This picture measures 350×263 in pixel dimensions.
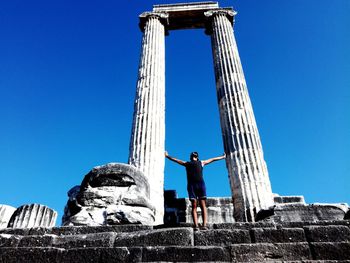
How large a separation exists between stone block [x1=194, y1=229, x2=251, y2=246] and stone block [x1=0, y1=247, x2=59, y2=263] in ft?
6.46

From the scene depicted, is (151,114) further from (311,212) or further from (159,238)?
(159,238)

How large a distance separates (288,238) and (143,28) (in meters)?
16.4

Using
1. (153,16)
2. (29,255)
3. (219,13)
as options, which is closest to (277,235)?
(29,255)

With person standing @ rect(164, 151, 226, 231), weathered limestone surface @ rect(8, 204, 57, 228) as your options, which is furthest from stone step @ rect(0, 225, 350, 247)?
weathered limestone surface @ rect(8, 204, 57, 228)

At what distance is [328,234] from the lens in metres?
3.83

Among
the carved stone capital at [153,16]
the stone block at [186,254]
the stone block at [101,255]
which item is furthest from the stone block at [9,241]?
the carved stone capital at [153,16]

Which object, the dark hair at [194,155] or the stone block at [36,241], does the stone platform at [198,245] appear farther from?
the dark hair at [194,155]

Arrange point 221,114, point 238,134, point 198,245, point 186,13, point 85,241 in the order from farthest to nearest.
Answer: point 186,13 < point 221,114 < point 238,134 < point 85,241 < point 198,245

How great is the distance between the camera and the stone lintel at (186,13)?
17.6m

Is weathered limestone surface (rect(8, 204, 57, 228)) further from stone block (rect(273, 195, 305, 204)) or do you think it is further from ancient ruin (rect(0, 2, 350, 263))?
stone block (rect(273, 195, 305, 204))

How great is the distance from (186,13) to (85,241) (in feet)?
54.8

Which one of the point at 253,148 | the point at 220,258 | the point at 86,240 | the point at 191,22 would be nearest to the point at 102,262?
the point at 86,240

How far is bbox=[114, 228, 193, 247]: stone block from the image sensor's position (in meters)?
3.95

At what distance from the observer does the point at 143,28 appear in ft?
58.1
